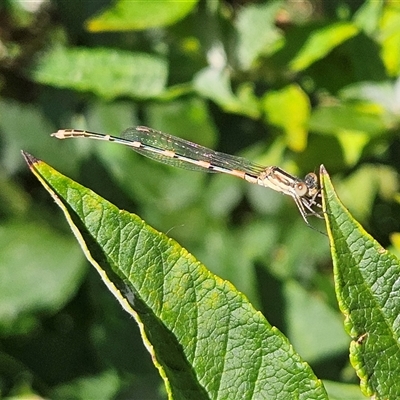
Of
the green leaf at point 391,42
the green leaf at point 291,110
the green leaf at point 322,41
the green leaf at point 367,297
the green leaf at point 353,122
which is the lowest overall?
the green leaf at point 367,297

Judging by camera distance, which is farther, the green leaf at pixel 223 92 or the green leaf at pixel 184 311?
the green leaf at pixel 223 92

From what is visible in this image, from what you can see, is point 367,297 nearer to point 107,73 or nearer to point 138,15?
point 138,15

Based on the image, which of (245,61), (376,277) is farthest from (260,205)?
(376,277)

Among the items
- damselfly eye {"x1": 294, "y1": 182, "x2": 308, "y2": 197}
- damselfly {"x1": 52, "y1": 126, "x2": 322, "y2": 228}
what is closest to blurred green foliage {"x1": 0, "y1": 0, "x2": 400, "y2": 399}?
damselfly {"x1": 52, "y1": 126, "x2": 322, "y2": 228}

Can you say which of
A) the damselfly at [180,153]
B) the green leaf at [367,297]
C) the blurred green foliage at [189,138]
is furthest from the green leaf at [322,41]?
the green leaf at [367,297]

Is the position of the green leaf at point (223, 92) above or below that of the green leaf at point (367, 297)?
above

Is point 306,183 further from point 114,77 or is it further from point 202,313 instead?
point 202,313

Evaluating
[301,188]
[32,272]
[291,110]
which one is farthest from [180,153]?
[32,272]

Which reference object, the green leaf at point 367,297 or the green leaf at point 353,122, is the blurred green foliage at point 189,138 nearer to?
the green leaf at point 353,122
